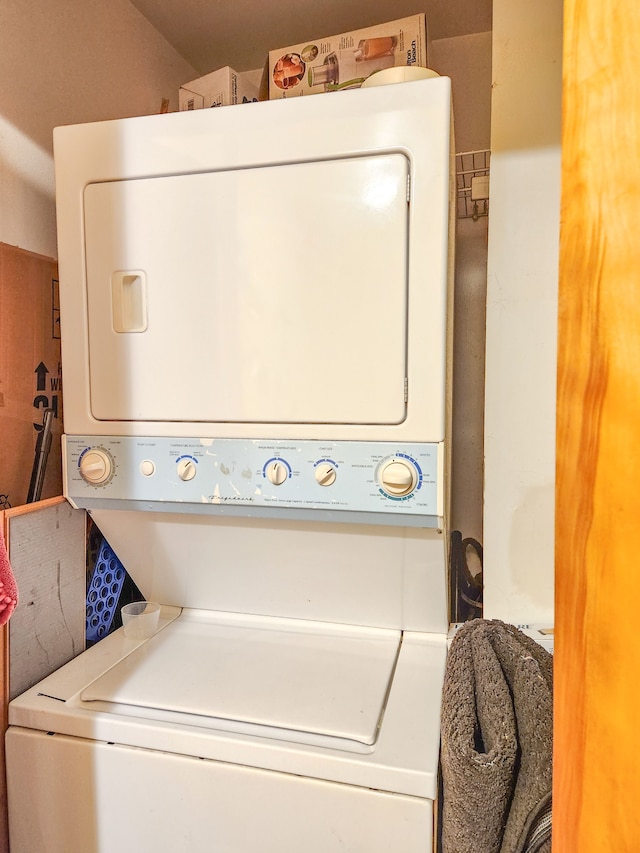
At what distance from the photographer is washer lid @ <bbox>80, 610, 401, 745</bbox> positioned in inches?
42.4

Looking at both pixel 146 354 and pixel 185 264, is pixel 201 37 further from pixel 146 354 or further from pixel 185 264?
pixel 146 354

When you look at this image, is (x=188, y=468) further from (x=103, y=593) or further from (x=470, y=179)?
(x=470, y=179)

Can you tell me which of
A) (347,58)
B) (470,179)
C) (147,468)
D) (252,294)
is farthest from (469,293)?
(147,468)

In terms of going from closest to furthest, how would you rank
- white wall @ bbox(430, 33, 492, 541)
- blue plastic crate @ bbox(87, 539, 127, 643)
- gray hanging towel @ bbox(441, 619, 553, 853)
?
gray hanging towel @ bbox(441, 619, 553, 853)
blue plastic crate @ bbox(87, 539, 127, 643)
white wall @ bbox(430, 33, 492, 541)

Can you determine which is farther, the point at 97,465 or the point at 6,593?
the point at 97,465

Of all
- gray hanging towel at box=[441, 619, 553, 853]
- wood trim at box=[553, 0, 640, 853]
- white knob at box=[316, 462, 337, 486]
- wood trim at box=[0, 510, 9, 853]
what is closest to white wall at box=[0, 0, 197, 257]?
wood trim at box=[0, 510, 9, 853]

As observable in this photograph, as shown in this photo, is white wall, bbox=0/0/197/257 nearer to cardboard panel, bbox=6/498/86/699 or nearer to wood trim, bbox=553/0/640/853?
cardboard panel, bbox=6/498/86/699

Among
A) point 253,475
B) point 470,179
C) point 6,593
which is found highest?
point 470,179

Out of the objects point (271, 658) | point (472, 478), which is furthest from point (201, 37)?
point (271, 658)

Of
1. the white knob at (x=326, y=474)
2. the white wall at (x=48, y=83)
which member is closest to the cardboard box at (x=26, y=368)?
the white wall at (x=48, y=83)

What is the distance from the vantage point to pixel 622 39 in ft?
1.73

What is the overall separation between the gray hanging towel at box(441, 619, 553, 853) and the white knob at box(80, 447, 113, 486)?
2.76 ft

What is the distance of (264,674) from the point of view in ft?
4.01

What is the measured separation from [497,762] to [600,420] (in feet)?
2.00
